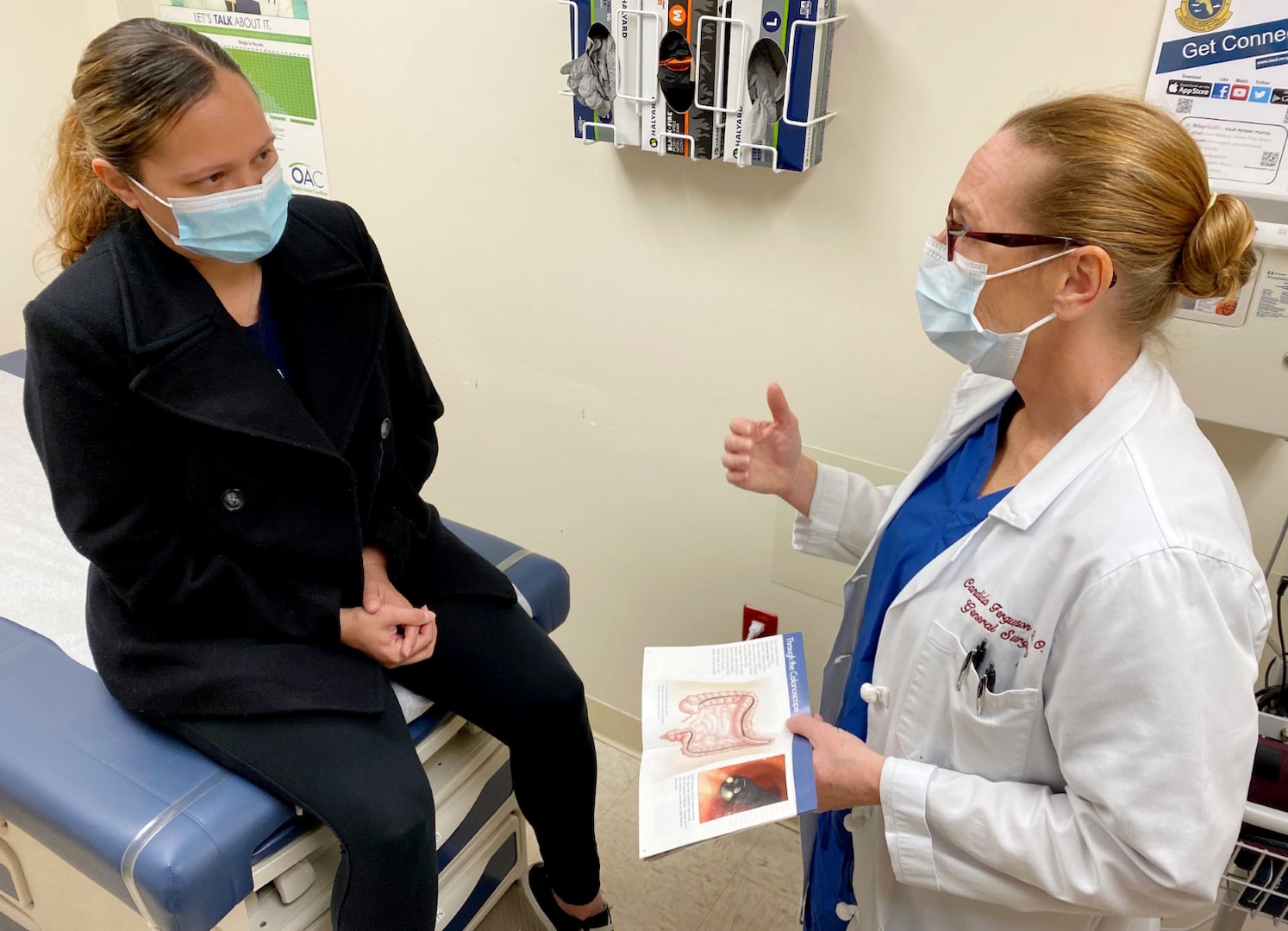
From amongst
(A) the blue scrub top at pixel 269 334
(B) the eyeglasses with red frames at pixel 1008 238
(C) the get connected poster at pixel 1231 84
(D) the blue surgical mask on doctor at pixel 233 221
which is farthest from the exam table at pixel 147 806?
(C) the get connected poster at pixel 1231 84

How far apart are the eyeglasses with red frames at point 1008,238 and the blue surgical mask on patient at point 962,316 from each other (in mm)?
22

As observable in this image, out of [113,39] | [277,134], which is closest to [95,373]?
[113,39]

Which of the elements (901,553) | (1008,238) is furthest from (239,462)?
(1008,238)

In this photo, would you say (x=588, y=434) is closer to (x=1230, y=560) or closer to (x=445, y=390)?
(x=445, y=390)

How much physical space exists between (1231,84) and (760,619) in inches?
47.4

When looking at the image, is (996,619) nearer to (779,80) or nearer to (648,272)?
(779,80)

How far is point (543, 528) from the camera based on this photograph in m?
2.28

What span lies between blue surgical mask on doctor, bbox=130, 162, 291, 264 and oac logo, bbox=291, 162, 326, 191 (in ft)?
3.58

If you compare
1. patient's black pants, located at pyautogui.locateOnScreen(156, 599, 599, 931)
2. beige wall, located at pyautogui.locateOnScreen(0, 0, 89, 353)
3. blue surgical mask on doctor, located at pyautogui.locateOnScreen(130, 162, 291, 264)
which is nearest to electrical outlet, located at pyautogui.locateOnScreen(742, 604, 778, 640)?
patient's black pants, located at pyautogui.locateOnScreen(156, 599, 599, 931)

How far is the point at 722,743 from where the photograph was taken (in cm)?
123

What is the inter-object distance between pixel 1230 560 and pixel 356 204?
1924 mm

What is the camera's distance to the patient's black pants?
121cm

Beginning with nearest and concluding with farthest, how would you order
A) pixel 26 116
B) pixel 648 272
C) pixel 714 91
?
pixel 714 91 → pixel 648 272 → pixel 26 116

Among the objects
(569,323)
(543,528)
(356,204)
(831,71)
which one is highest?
(831,71)
